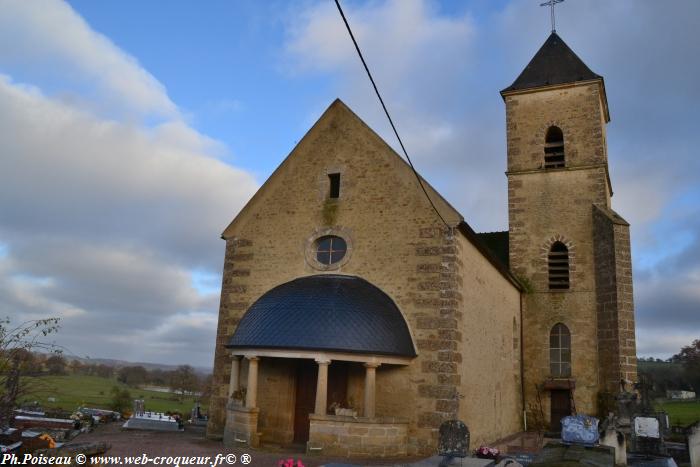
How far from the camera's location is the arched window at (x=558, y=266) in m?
21.4

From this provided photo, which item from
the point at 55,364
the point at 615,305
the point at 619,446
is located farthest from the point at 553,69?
the point at 55,364

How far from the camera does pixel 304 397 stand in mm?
15492

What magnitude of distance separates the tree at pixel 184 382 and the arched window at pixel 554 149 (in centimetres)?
3951

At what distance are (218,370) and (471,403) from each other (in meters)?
7.00

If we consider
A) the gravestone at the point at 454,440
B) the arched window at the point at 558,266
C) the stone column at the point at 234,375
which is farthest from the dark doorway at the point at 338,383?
the arched window at the point at 558,266

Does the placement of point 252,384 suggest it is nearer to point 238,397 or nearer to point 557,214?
point 238,397

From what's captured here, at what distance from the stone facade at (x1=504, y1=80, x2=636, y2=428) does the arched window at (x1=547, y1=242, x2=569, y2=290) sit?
180 millimetres

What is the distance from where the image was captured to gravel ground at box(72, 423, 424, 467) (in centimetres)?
1209

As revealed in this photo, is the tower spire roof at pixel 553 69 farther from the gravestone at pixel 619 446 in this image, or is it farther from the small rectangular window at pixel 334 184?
the gravestone at pixel 619 446

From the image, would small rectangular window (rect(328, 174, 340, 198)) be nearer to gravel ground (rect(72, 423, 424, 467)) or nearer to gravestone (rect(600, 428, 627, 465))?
gravel ground (rect(72, 423, 424, 467))

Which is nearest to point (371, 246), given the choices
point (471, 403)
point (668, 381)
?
point (471, 403)

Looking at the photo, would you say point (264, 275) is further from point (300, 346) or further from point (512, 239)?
point (512, 239)

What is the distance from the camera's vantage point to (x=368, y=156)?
16266 mm

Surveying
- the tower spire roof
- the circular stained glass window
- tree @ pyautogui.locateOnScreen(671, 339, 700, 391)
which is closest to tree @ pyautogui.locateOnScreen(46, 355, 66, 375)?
the circular stained glass window
